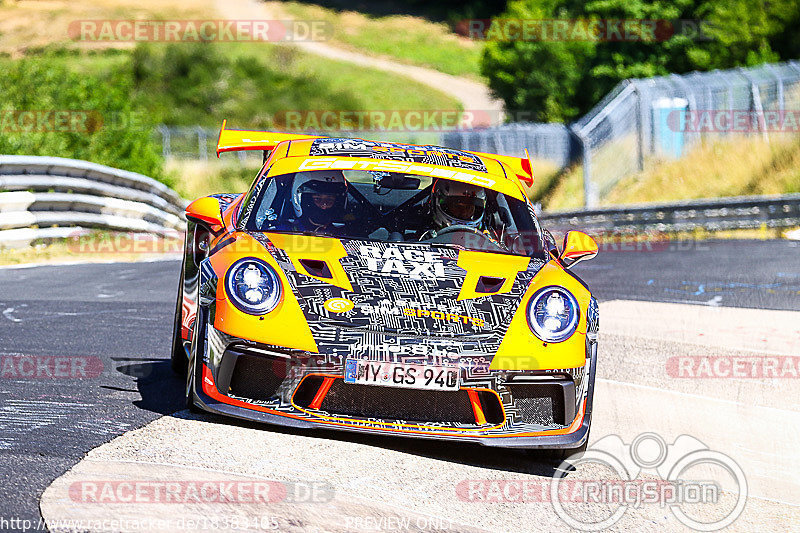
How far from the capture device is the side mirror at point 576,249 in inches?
236

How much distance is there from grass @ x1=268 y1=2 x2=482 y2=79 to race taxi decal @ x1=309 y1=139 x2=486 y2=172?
75.8 metres

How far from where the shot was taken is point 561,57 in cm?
5275

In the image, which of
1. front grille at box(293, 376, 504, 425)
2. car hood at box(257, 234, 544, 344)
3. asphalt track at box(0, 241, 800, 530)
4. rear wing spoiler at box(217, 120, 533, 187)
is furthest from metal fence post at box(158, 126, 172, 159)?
front grille at box(293, 376, 504, 425)

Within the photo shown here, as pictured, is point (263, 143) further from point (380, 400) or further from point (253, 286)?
point (380, 400)

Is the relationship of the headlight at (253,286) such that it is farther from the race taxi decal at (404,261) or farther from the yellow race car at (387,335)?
the race taxi decal at (404,261)

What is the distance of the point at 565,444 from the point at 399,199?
5.96ft

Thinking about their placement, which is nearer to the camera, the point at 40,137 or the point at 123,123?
the point at 40,137

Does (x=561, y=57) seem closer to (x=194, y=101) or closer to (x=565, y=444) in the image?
(x=194, y=101)

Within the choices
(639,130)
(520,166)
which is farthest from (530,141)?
(520,166)

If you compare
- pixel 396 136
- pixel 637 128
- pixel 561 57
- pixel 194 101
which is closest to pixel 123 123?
pixel 637 128

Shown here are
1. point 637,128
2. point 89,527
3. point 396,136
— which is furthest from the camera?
point 396,136

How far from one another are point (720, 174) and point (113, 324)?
19.2 m

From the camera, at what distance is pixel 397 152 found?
6613 millimetres

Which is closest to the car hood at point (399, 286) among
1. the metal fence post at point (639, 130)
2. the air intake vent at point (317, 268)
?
the air intake vent at point (317, 268)
